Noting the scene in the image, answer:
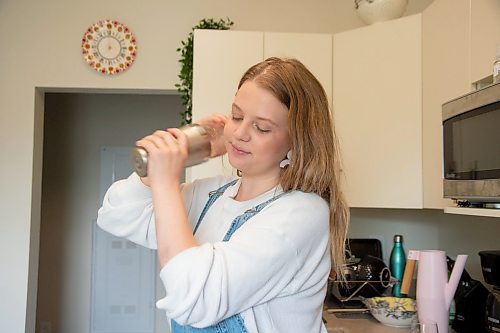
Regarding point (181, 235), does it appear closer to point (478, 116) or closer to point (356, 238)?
point (478, 116)

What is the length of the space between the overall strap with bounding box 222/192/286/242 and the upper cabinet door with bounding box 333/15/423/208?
1.21 meters

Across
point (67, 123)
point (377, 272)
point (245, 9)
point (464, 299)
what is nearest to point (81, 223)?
point (67, 123)

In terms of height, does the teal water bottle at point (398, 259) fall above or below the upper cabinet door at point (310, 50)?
below

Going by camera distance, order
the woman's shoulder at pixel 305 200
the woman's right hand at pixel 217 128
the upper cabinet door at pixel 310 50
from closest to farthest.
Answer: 1. the woman's shoulder at pixel 305 200
2. the woman's right hand at pixel 217 128
3. the upper cabinet door at pixel 310 50

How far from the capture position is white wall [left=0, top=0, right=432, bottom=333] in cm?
236

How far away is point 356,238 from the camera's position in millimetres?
2406

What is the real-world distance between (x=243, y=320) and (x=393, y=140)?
1344 mm

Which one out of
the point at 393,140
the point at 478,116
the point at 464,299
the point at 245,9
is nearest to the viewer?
the point at 478,116

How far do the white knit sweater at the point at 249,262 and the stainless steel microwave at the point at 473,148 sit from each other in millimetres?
569

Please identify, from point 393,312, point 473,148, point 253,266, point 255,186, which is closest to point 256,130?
point 255,186

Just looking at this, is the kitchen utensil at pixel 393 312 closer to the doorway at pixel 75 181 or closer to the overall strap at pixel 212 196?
the overall strap at pixel 212 196

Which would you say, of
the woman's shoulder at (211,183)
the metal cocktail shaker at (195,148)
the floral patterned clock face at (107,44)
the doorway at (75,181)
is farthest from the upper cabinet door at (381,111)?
the doorway at (75,181)

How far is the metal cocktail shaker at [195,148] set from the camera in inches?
30.9

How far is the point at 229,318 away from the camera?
0.80 meters
